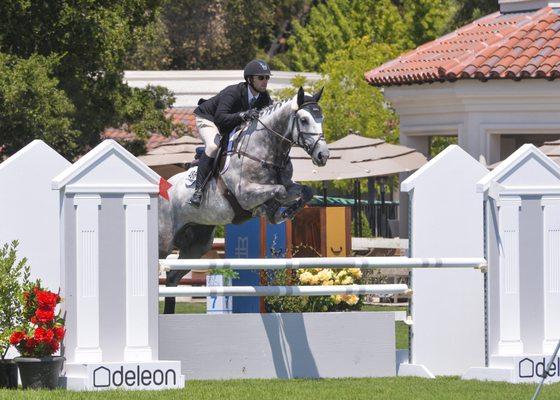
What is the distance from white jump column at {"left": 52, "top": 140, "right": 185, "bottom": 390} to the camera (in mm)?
11180

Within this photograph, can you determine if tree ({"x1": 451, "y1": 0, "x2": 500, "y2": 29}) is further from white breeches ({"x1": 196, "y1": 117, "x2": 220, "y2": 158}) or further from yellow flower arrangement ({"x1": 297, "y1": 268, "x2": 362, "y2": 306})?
yellow flower arrangement ({"x1": 297, "y1": 268, "x2": 362, "y2": 306})

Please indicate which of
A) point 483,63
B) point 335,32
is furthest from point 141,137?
point 335,32

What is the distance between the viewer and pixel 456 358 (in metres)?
12.8

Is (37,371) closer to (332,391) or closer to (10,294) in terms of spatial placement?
(10,294)

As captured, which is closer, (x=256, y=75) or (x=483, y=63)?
(x=256, y=75)

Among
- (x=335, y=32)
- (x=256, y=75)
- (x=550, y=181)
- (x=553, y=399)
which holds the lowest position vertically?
(x=553, y=399)

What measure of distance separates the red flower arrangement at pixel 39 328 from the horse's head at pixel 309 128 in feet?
9.38

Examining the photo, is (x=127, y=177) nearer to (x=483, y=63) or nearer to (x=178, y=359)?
(x=178, y=359)

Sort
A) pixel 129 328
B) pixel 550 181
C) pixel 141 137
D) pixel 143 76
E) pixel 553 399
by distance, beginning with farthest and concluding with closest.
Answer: pixel 143 76 < pixel 141 137 < pixel 550 181 < pixel 129 328 < pixel 553 399

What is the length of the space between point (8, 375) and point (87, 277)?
93 cm

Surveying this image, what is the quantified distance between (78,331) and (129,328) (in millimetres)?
396

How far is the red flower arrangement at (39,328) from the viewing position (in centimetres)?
1088

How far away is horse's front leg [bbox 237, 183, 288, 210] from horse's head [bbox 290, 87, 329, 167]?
49 cm

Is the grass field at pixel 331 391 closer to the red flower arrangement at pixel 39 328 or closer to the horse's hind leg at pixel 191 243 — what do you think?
the red flower arrangement at pixel 39 328
